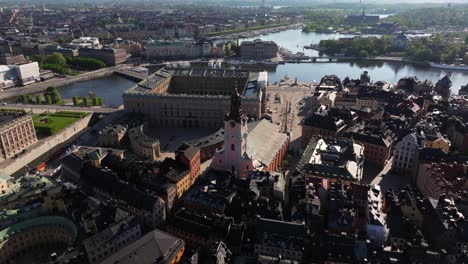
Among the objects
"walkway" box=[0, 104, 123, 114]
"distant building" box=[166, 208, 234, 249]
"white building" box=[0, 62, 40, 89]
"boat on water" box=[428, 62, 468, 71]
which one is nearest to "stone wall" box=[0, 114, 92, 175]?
"walkway" box=[0, 104, 123, 114]

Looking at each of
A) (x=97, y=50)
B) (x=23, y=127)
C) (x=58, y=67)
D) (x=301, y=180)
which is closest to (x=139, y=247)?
(x=301, y=180)

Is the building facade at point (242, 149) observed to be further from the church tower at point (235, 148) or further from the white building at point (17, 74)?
the white building at point (17, 74)

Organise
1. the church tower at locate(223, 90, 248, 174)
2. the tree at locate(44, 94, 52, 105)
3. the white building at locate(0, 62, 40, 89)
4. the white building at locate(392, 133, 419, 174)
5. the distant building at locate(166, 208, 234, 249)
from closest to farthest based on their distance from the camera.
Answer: the distant building at locate(166, 208, 234, 249) < the church tower at locate(223, 90, 248, 174) < the white building at locate(392, 133, 419, 174) < the tree at locate(44, 94, 52, 105) < the white building at locate(0, 62, 40, 89)

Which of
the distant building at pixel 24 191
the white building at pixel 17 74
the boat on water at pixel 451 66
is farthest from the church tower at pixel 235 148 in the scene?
the boat on water at pixel 451 66

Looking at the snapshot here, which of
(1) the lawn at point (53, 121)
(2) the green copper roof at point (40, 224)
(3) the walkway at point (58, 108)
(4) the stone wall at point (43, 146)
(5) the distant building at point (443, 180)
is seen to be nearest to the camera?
(2) the green copper roof at point (40, 224)

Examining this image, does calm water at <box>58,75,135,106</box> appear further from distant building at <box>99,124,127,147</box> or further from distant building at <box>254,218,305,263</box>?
distant building at <box>254,218,305,263</box>

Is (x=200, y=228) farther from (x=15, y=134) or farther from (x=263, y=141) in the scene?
(x=15, y=134)

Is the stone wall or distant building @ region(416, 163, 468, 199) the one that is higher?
distant building @ region(416, 163, 468, 199)
